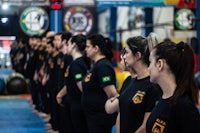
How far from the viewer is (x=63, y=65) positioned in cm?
688

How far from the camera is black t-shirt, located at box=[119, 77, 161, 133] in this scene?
3508 mm

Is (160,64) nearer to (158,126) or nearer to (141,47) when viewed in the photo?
(158,126)

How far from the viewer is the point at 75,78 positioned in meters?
5.77

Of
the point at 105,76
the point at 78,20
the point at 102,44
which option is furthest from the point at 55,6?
the point at 105,76

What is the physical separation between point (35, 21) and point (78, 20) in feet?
5.19

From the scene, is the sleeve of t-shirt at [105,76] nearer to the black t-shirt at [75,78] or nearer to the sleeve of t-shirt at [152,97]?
the black t-shirt at [75,78]

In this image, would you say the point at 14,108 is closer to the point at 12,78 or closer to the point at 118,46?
the point at 12,78

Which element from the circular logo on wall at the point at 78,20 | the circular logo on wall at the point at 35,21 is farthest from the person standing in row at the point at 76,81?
the circular logo on wall at the point at 78,20

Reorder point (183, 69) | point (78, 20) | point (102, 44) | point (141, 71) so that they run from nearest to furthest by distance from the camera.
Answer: point (183, 69) → point (141, 71) → point (102, 44) → point (78, 20)

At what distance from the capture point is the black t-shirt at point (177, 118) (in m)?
2.63

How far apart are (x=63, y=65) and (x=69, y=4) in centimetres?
539

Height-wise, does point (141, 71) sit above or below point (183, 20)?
above

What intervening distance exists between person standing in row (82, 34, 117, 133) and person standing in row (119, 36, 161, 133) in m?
1.05

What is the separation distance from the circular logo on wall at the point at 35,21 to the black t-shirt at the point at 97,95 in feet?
17.6
